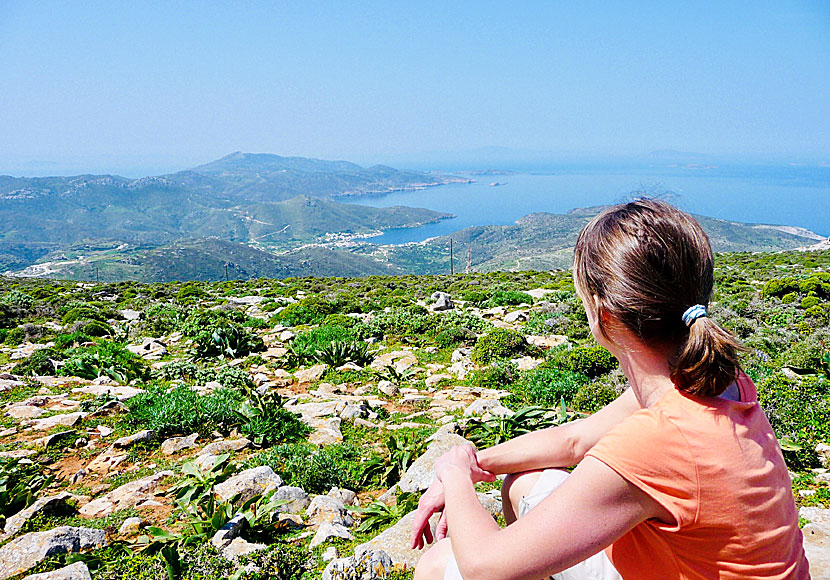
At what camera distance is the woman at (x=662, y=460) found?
1.59 metres

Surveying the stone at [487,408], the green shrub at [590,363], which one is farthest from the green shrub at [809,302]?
the stone at [487,408]

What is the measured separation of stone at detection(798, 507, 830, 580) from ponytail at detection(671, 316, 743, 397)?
2076 millimetres

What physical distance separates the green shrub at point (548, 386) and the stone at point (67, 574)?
4.91 metres

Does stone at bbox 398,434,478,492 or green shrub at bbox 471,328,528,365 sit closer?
stone at bbox 398,434,478,492

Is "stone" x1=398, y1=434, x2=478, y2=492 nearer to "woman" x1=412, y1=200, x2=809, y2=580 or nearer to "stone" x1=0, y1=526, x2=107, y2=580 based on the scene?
"stone" x1=0, y1=526, x2=107, y2=580

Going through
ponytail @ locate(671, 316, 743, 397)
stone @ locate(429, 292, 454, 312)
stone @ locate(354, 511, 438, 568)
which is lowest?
stone @ locate(429, 292, 454, 312)

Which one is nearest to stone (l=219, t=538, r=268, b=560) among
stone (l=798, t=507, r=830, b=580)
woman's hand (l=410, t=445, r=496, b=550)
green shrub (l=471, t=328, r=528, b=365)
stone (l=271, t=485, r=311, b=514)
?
stone (l=271, t=485, r=311, b=514)

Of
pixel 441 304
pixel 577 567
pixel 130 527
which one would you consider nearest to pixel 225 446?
pixel 130 527

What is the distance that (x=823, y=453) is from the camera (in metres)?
5.07

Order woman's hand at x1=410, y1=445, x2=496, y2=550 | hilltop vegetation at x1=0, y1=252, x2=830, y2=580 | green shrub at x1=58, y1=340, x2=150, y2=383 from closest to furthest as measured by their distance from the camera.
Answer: woman's hand at x1=410, y1=445, x2=496, y2=550 → hilltop vegetation at x1=0, y1=252, x2=830, y2=580 → green shrub at x1=58, y1=340, x2=150, y2=383

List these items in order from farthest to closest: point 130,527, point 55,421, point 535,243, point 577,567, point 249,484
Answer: point 535,243, point 55,421, point 249,484, point 130,527, point 577,567

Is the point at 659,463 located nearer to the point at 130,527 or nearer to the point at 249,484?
the point at 249,484

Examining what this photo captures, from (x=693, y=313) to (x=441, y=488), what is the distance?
1602 millimetres

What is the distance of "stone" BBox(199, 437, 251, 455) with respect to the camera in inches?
212
